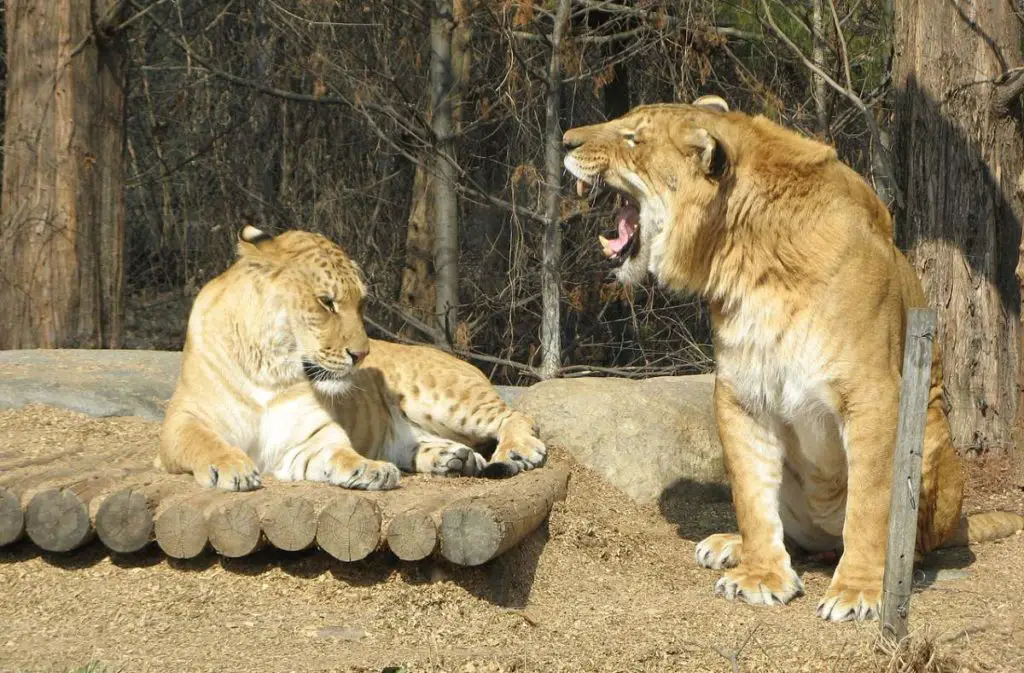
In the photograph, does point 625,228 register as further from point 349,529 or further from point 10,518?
point 10,518

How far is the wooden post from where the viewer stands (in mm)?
3502

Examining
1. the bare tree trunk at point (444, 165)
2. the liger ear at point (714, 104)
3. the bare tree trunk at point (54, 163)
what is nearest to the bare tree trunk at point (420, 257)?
the bare tree trunk at point (444, 165)

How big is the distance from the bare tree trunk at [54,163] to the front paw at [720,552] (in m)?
4.19

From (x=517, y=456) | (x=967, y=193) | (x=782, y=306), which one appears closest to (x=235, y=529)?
(x=517, y=456)

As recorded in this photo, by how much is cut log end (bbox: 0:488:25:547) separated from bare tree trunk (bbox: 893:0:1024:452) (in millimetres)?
4047

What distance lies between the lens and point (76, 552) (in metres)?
4.45

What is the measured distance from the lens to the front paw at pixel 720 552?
4848 mm

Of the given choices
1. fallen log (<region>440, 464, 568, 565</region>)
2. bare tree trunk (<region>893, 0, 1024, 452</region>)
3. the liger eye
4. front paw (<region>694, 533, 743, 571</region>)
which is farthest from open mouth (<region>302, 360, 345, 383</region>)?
bare tree trunk (<region>893, 0, 1024, 452</region>)

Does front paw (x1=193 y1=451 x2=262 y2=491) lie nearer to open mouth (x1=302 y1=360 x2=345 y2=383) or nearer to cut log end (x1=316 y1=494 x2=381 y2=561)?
cut log end (x1=316 y1=494 x2=381 y2=561)

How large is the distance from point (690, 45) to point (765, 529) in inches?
157

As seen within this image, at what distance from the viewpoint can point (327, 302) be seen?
196 inches

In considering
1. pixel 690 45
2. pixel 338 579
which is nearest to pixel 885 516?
pixel 338 579

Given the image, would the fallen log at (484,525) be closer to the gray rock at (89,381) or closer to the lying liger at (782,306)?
the lying liger at (782,306)

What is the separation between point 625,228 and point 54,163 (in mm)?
3993
